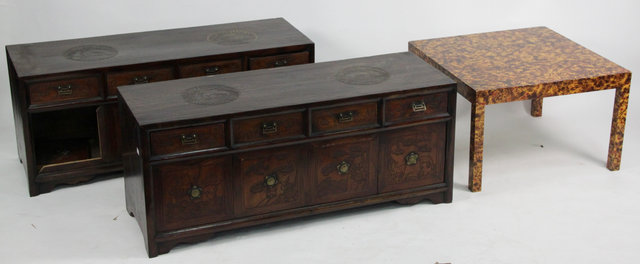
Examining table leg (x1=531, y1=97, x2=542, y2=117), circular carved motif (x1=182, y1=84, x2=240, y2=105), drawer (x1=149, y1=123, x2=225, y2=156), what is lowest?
table leg (x1=531, y1=97, x2=542, y2=117)

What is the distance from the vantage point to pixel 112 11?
5.84 m

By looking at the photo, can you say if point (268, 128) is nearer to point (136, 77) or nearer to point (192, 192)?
point (192, 192)

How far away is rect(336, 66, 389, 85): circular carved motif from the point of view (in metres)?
4.75

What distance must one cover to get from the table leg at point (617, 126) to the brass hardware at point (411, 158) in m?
1.03

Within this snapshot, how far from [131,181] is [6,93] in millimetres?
1493

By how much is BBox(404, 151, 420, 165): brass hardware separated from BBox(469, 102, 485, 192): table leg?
32cm

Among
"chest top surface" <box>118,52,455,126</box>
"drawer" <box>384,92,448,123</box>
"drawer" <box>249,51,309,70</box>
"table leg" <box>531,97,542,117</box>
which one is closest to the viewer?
"chest top surface" <box>118,52,455,126</box>

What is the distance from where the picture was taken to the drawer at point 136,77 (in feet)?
16.5

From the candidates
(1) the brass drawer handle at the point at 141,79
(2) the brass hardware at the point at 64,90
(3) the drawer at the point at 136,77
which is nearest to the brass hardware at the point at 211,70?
(3) the drawer at the point at 136,77

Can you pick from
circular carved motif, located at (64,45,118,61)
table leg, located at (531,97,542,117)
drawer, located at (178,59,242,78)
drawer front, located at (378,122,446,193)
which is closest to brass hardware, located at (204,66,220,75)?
drawer, located at (178,59,242,78)

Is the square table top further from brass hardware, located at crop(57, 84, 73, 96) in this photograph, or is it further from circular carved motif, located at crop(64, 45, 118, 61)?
brass hardware, located at crop(57, 84, 73, 96)

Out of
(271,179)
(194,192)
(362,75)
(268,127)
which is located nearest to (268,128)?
(268,127)

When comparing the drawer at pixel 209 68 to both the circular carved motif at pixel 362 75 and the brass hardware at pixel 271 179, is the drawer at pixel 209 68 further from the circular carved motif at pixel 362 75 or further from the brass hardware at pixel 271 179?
the brass hardware at pixel 271 179

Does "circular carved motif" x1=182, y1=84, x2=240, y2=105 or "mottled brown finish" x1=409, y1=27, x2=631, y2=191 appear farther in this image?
"mottled brown finish" x1=409, y1=27, x2=631, y2=191
